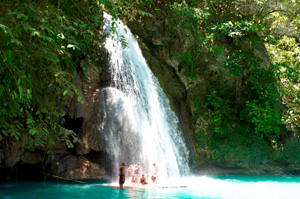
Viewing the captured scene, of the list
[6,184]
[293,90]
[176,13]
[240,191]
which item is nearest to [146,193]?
[240,191]

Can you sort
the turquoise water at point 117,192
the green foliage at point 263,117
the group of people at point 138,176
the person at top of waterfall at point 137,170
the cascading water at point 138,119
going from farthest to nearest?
the green foliage at point 263,117 < the cascading water at point 138,119 < the person at top of waterfall at point 137,170 < the group of people at point 138,176 < the turquoise water at point 117,192

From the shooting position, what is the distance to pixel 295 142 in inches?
597

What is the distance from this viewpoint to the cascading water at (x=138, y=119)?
10.8m

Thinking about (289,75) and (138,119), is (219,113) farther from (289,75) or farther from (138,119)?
(138,119)

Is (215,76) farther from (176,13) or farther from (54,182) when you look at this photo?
(54,182)

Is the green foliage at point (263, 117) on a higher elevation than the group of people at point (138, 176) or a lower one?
higher

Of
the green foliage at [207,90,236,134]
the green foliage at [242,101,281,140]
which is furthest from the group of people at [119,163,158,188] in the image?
the green foliage at [242,101,281,140]

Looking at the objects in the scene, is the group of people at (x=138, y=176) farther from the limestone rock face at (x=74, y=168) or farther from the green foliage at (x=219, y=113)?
the green foliage at (x=219, y=113)

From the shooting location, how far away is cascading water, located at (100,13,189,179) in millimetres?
10828

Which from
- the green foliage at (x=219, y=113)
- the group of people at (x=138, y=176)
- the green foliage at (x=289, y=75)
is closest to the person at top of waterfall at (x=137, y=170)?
the group of people at (x=138, y=176)

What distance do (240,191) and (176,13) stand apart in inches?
359

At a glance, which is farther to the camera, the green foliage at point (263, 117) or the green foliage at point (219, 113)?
the green foliage at point (219, 113)

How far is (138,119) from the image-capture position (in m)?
11.4

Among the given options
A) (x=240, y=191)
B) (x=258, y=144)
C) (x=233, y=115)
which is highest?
(x=233, y=115)
